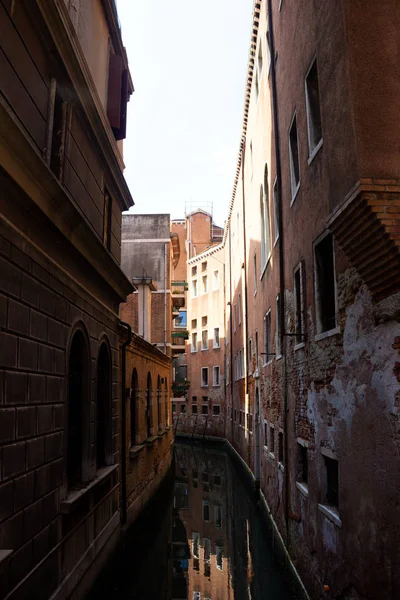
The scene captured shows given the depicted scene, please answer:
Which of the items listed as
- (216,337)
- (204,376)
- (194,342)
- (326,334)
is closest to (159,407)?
(326,334)

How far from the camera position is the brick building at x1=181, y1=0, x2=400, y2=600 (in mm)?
4730

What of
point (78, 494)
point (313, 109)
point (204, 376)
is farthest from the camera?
point (204, 376)

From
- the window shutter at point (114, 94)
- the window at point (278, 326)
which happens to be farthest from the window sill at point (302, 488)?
the window shutter at point (114, 94)

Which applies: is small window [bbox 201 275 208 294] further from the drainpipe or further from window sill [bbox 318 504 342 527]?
window sill [bbox 318 504 342 527]

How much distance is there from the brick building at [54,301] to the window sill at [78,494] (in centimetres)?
2

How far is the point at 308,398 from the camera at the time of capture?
787cm

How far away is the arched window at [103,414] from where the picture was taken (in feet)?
29.9

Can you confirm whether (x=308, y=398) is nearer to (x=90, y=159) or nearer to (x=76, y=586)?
(x=76, y=586)

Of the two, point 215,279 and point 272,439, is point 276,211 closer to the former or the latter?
point 272,439

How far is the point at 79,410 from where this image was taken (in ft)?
25.0

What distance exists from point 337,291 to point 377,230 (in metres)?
1.65

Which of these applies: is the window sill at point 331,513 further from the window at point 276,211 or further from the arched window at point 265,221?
the arched window at point 265,221

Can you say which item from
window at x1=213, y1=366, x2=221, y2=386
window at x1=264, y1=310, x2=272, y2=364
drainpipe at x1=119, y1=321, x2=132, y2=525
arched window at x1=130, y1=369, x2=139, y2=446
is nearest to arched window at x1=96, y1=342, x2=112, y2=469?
drainpipe at x1=119, y1=321, x2=132, y2=525

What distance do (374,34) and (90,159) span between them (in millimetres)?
4291
